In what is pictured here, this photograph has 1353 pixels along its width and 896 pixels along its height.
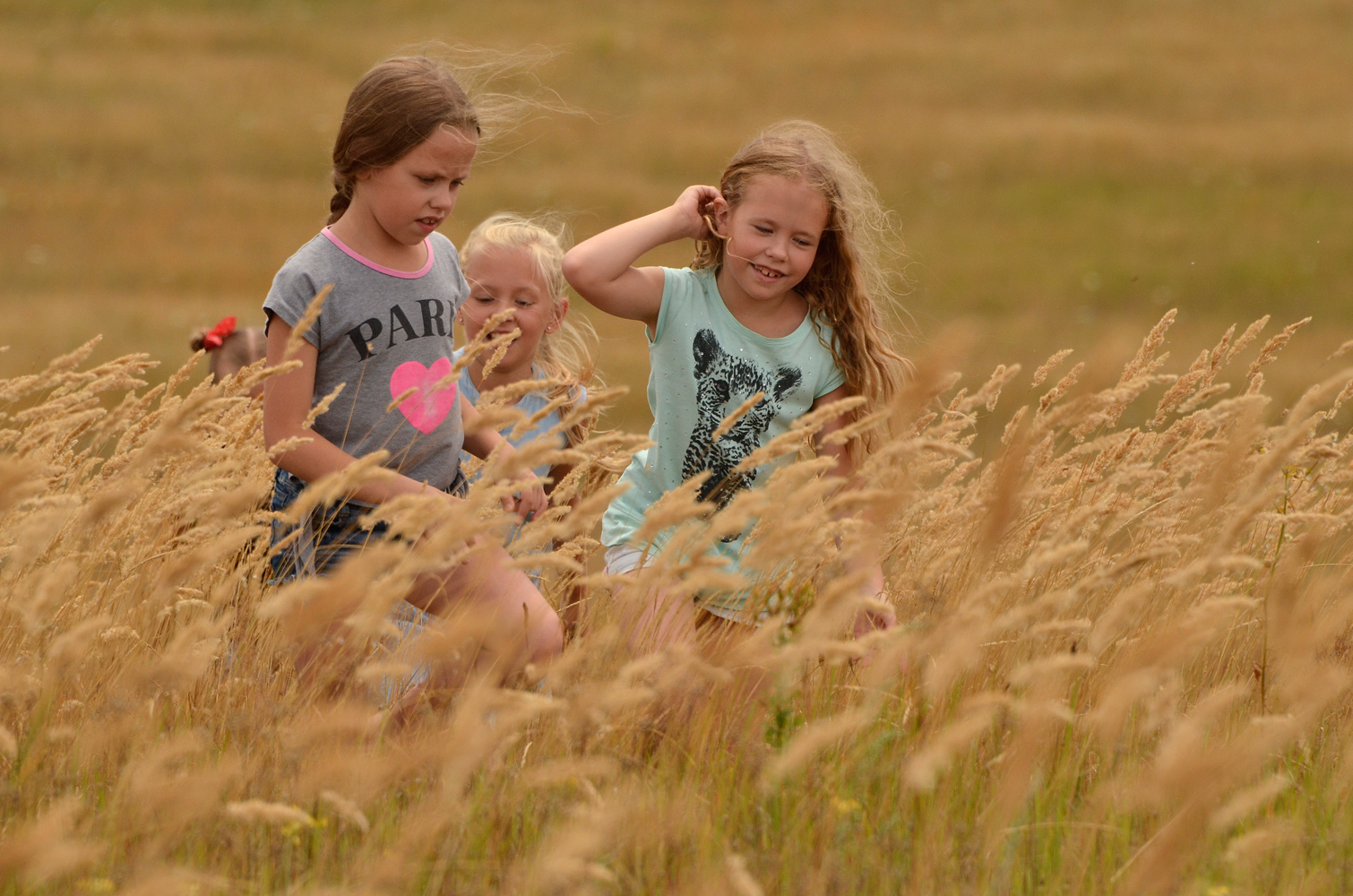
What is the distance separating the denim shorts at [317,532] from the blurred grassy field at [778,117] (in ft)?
37.4

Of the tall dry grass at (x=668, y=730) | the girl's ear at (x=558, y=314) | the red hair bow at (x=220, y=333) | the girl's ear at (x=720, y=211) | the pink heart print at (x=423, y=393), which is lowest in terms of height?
the tall dry grass at (x=668, y=730)

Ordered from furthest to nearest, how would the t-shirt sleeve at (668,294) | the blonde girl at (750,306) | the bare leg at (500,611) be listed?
the t-shirt sleeve at (668,294) < the blonde girl at (750,306) < the bare leg at (500,611)

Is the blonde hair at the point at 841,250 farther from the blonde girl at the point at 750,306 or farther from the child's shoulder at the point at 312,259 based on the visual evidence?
the child's shoulder at the point at 312,259

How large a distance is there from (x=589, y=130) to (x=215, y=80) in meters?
7.66

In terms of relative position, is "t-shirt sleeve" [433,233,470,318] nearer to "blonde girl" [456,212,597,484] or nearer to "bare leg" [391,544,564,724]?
"blonde girl" [456,212,597,484]

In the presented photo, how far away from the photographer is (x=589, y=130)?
26.0m

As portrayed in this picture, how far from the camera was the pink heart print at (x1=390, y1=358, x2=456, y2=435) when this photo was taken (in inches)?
119

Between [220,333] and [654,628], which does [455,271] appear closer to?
[654,628]

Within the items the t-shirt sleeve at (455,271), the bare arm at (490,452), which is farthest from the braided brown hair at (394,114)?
the bare arm at (490,452)

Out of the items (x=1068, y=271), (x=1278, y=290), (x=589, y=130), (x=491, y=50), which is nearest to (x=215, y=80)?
(x=589, y=130)

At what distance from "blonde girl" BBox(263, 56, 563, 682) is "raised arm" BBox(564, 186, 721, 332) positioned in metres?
0.37

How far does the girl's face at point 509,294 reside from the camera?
156 inches

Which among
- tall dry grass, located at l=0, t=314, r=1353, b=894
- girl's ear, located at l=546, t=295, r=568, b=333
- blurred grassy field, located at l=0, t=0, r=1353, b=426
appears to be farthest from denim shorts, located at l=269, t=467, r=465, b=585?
blurred grassy field, located at l=0, t=0, r=1353, b=426

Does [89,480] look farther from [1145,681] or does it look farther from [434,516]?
[1145,681]
